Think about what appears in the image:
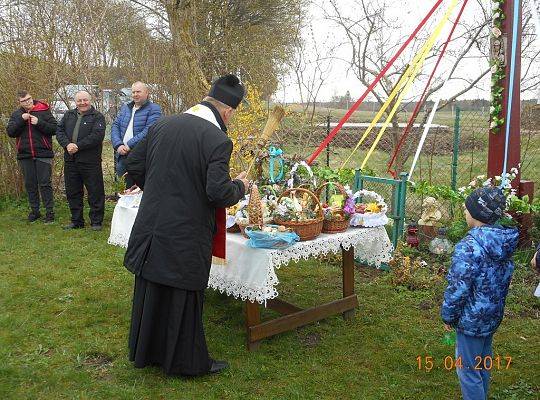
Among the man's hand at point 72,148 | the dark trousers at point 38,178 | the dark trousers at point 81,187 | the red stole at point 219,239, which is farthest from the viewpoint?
the dark trousers at point 38,178

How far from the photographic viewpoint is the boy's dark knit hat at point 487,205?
274 cm

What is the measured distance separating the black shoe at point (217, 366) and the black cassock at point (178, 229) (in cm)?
13

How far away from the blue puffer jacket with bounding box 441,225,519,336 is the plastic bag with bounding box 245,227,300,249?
3.45ft

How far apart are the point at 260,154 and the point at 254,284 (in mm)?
1267

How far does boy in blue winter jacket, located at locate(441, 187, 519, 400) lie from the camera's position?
2.74 m

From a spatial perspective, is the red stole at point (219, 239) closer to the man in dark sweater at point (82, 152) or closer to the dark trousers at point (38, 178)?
the man in dark sweater at point (82, 152)

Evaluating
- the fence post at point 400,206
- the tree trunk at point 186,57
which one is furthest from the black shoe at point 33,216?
the fence post at point 400,206

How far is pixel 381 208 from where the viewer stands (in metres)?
4.25

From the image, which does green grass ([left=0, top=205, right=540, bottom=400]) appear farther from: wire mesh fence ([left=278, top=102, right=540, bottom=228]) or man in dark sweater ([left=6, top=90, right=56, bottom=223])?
man in dark sweater ([left=6, top=90, right=56, bottom=223])

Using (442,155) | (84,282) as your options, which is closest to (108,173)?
(84,282)

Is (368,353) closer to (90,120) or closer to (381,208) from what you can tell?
(381,208)

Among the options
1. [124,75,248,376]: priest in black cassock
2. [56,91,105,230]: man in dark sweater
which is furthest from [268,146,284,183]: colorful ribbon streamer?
[56,91,105,230]: man in dark sweater

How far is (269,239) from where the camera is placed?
3.44 m

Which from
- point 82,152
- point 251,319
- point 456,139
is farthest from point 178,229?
point 456,139
